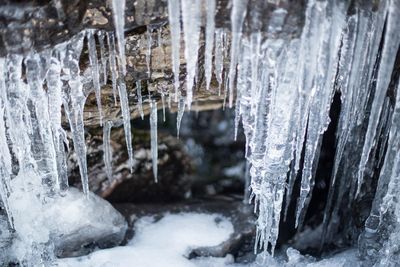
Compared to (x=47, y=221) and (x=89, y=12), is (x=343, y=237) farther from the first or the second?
(x=89, y=12)

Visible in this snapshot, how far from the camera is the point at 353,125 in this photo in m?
3.37

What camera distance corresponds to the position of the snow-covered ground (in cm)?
374

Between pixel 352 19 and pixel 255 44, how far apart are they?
0.47m

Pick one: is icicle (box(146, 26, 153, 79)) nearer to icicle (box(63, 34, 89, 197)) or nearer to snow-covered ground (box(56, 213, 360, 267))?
icicle (box(63, 34, 89, 197))

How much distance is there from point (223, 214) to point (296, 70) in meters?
1.76

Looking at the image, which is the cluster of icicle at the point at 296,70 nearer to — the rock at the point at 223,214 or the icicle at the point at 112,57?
the icicle at the point at 112,57

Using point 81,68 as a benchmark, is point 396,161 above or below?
below

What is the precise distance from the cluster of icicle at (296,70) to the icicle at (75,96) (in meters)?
0.48

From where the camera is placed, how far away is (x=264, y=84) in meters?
2.89

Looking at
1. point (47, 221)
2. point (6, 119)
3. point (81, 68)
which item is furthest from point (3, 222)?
point (81, 68)

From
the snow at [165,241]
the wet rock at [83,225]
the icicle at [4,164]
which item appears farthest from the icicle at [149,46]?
the snow at [165,241]

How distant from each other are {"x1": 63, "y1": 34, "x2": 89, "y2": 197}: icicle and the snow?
0.66m

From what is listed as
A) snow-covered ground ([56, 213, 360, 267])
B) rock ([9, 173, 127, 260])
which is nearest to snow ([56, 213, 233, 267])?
snow-covered ground ([56, 213, 360, 267])

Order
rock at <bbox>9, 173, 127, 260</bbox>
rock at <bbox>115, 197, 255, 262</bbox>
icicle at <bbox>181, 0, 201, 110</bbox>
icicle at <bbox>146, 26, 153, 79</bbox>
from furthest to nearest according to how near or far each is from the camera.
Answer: rock at <bbox>115, 197, 255, 262</bbox> < rock at <bbox>9, 173, 127, 260</bbox> < icicle at <bbox>146, 26, 153, 79</bbox> < icicle at <bbox>181, 0, 201, 110</bbox>
